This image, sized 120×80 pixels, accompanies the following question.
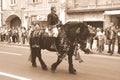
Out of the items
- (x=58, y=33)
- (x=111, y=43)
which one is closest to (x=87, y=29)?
(x=58, y=33)

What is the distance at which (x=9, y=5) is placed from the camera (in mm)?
A: 42938

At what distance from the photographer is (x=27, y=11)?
40.1 m

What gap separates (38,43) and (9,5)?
1184 inches

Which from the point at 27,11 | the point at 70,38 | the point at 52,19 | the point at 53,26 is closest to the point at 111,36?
the point at 52,19

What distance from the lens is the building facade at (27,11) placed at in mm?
36281

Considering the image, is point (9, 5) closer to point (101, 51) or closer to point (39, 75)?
point (101, 51)

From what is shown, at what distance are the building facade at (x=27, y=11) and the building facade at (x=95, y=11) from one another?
3.78 ft

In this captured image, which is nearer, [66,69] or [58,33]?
[58,33]

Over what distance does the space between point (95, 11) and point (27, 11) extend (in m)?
10.7

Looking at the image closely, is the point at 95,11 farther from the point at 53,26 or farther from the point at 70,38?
the point at 70,38

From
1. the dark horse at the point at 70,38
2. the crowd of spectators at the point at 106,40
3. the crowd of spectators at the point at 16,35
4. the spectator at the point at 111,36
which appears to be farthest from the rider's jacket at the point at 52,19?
the crowd of spectators at the point at 16,35

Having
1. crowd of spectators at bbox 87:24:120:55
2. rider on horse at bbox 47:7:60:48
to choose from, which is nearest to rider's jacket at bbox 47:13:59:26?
rider on horse at bbox 47:7:60:48

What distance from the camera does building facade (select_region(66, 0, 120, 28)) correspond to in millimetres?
29797

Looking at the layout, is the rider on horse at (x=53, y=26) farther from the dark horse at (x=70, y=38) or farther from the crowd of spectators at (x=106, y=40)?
the crowd of spectators at (x=106, y=40)
